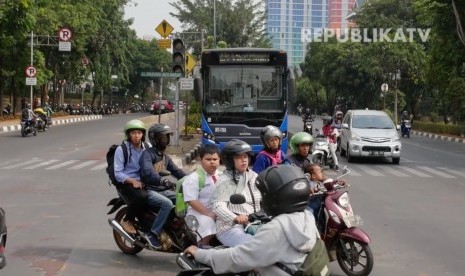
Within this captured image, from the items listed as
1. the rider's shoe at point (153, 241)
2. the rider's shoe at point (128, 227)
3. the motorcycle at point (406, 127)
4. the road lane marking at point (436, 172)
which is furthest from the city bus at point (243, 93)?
the motorcycle at point (406, 127)

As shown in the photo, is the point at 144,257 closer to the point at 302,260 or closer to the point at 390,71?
the point at 302,260

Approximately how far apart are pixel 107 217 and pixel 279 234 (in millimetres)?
6959

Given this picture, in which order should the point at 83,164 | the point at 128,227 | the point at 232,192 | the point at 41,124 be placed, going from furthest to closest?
the point at 41,124, the point at 83,164, the point at 128,227, the point at 232,192

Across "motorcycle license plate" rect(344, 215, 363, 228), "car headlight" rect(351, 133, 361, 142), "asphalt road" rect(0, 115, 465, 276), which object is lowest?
"asphalt road" rect(0, 115, 465, 276)

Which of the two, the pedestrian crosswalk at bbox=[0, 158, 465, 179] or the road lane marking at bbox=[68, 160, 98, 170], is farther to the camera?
the road lane marking at bbox=[68, 160, 98, 170]

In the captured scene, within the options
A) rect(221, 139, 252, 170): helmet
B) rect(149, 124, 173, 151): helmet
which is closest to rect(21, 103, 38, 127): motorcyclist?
rect(149, 124, 173, 151): helmet

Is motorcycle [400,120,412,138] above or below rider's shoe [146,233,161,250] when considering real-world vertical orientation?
above

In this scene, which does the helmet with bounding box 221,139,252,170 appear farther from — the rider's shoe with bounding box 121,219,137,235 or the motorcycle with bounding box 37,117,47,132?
the motorcycle with bounding box 37,117,47,132

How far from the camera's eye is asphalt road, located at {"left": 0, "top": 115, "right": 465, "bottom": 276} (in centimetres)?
710

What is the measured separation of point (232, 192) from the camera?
542 cm

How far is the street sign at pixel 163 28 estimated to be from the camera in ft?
60.3

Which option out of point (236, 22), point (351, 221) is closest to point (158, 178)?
point (351, 221)

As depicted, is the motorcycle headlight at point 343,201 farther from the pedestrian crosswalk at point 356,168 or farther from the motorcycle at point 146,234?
the pedestrian crosswalk at point 356,168

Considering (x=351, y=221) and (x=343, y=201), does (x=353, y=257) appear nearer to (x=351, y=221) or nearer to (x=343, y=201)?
(x=351, y=221)
